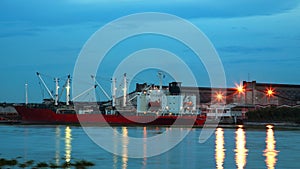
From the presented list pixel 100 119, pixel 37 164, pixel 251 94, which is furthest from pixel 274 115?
pixel 37 164

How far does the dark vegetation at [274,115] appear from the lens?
9875 cm

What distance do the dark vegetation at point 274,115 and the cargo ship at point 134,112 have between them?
11.9 metres

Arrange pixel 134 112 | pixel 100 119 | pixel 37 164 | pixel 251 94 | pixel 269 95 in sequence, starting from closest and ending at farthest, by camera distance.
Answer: pixel 37 164 < pixel 100 119 < pixel 134 112 < pixel 269 95 < pixel 251 94

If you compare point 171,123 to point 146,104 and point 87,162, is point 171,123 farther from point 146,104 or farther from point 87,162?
point 87,162

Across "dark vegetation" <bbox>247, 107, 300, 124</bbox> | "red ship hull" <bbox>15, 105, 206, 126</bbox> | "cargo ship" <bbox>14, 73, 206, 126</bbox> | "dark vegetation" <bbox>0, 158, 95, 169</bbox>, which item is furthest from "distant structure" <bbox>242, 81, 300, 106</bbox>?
"dark vegetation" <bbox>0, 158, 95, 169</bbox>

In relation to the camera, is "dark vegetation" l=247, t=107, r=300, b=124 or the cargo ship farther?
"dark vegetation" l=247, t=107, r=300, b=124

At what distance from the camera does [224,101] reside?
4751 inches

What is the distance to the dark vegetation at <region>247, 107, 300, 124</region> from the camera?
98750 mm

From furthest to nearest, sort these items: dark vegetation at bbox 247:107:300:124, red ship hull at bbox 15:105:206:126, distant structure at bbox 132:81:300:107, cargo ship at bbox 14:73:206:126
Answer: distant structure at bbox 132:81:300:107
dark vegetation at bbox 247:107:300:124
cargo ship at bbox 14:73:206:126
red ship hull at bbox 15:105:206:126

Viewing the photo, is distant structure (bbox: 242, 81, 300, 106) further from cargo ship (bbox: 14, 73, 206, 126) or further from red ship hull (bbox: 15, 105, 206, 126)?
red ship hull (bbox: 15, 105, 206, 126)

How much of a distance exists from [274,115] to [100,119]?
98.3 ft

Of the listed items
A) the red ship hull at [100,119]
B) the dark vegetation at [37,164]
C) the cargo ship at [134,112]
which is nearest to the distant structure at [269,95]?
the cargo ship at [134,112]

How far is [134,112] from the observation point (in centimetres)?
8969

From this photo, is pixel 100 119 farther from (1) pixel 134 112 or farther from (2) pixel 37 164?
(2) pixel 37 164
